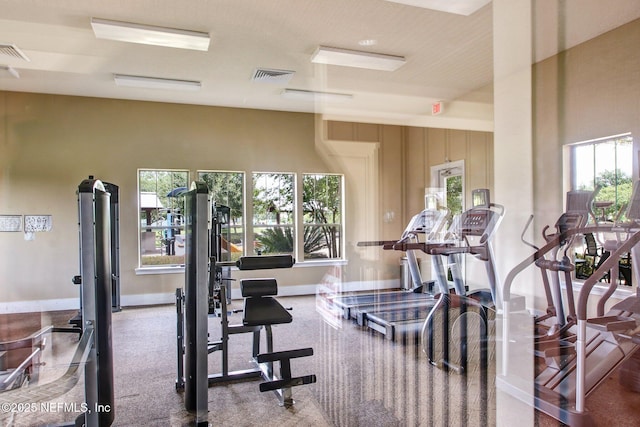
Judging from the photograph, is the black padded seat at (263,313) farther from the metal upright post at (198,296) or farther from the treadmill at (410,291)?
the treadmill at (410,291)

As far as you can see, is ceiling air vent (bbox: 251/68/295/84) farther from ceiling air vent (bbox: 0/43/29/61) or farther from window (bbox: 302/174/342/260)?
ceiling air vent (bbox: 0/43/29/61)

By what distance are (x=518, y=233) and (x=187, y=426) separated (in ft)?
6.89

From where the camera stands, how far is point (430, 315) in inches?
114

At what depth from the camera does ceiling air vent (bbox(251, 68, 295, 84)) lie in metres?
3.84

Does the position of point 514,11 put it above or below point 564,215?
above

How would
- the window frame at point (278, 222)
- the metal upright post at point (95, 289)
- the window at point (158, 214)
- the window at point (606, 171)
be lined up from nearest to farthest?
1. the window at point (606, 171)
2. the metal upright post at point (95, 289)
3. the window at point (158, 214)
4. the window frame at point (278, 222)

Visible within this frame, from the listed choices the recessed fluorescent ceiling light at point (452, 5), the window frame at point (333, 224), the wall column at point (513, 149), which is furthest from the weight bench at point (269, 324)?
the recessed fluorescent ceiling light at point (452, 5)

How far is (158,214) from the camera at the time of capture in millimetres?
3850

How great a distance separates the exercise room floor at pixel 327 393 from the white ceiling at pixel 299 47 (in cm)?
163

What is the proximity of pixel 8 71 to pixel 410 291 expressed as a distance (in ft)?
14.0

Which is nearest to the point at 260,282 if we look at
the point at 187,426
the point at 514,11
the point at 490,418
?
the point at 187,426

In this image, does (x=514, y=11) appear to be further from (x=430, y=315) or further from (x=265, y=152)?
(x=265, y=152)

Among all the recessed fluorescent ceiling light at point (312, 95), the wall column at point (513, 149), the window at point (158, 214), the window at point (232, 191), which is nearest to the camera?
the wall column at point (513, 149)

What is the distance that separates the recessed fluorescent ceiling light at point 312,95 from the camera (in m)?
4.25
